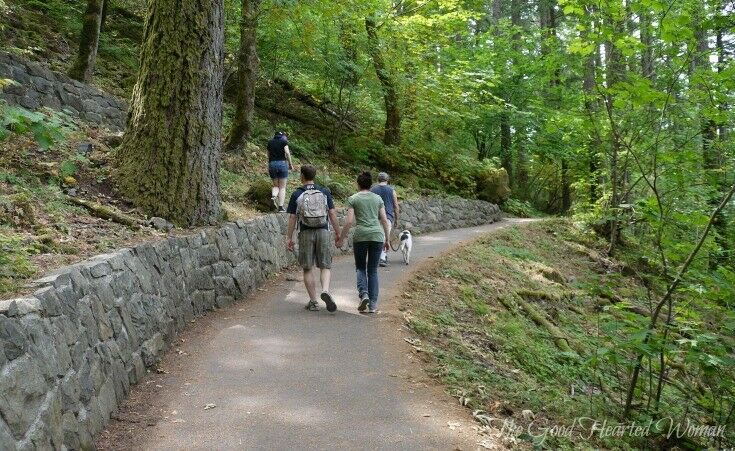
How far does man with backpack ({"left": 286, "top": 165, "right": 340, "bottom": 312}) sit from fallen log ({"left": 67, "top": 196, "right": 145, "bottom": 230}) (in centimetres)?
202

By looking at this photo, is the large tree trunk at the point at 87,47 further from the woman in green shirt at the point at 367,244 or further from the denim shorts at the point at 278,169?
the woman in green shirt at the point at 367,244

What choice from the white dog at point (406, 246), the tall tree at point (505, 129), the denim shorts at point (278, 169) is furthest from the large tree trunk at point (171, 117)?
the tall tree at point (505, 129)

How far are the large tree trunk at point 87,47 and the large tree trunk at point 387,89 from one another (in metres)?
8.07

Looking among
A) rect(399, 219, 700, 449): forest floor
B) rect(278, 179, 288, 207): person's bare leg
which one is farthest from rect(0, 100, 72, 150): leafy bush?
rect(278, 179, 288, 207): person's bare leg

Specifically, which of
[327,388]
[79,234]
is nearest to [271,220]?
[79,234]

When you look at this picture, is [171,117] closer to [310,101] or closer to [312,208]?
[312,208]

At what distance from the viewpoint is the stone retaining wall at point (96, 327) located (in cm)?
327

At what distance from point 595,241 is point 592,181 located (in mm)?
2214

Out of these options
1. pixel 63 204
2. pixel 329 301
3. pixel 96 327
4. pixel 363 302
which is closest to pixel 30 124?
pixel 96 327

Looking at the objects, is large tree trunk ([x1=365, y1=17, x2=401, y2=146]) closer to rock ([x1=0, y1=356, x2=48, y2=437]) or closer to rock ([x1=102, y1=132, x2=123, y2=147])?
rock ([x1=102, y1=132, x2=123, y2=147])

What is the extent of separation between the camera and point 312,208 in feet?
25.5

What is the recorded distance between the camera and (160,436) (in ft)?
14.2

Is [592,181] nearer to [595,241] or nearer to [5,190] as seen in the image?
[595,241]

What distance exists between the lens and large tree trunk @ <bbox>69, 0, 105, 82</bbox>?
1300 cm
